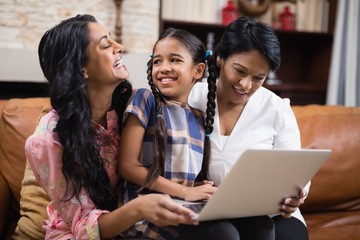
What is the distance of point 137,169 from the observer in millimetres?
1182

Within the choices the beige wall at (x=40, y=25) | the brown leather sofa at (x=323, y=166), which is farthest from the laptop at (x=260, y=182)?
the beige wall at (x=40, y=25)

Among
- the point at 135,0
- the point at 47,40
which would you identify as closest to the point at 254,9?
the point at 135,0

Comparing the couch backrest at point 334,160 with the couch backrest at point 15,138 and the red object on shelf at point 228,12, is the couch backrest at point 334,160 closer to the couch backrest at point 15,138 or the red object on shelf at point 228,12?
the couch backrest at point 15,138

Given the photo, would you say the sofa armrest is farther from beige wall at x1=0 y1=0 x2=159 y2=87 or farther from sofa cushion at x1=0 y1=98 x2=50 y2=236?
beige wall at x1=0 y1=0 x2=159 y2=87

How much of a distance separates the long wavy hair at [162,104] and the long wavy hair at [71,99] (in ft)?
0.60

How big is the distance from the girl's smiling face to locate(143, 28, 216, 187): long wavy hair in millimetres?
23

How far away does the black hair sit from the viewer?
4.26 feet

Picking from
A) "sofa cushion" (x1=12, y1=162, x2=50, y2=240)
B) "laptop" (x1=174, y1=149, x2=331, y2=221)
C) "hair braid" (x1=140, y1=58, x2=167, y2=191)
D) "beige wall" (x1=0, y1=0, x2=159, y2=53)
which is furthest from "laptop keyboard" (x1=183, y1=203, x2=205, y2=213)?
"beige wall" (x1=0, y1=0, x2=159, y2=53)

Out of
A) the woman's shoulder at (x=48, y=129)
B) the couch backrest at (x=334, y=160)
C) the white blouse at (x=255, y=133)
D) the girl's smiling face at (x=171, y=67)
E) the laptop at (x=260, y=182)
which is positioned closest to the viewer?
the laptop at (x=260, y=182)

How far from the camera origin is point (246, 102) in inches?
57.3

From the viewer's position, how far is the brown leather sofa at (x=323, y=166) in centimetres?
168

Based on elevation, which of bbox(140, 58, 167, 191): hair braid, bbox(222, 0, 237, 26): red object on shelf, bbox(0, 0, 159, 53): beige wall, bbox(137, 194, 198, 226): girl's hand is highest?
bbox(222, 0, 237, 26): red object on shelf

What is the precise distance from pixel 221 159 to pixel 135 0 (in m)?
1.96

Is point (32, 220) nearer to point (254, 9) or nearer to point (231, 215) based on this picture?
point (231, 215)
